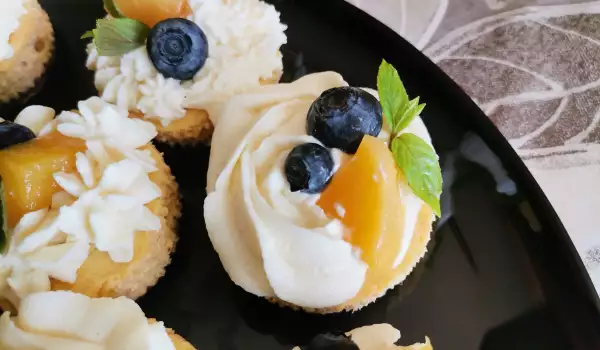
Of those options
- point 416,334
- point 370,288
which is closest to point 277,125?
point 370,288

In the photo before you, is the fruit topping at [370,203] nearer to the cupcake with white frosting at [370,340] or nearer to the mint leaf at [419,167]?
the mint leaf at [419,167]

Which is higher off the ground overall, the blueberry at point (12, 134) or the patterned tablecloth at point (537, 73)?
the patterned tablecloth at point (537, 73)

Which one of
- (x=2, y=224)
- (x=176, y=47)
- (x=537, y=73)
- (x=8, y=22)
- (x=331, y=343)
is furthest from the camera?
(x=537, y=73)

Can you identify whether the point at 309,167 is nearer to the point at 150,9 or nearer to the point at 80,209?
the point at 80,209

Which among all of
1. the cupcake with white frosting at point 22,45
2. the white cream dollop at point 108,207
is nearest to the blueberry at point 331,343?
the white cream dollop at point 108,207

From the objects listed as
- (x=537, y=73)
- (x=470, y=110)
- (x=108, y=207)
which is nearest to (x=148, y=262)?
(x=108, y=207)

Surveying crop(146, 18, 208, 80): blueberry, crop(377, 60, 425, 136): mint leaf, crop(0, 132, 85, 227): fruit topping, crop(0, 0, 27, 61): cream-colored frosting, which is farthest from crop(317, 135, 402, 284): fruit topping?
crop(0, 0, 27, 61): cream-colored frosting

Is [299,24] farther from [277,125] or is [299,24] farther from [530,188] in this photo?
[530,188]
